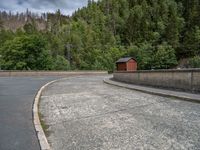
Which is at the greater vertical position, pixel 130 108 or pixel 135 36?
pixel 135 36

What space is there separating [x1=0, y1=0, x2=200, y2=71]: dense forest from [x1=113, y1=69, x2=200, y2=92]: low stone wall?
145 feet

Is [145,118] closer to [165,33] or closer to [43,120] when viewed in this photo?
[43,120]

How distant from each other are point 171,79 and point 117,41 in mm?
86272

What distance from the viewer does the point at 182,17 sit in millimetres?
96688

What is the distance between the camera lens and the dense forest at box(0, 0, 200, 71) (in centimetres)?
6188

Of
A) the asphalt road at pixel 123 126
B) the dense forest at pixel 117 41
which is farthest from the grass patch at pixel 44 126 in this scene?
the dense forest at pixel 117 41

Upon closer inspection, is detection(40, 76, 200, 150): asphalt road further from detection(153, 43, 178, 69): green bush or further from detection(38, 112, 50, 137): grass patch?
detection(153, 43, 178, 69): green bush

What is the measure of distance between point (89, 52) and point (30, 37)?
30308 millimetres

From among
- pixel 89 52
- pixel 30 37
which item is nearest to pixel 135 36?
pixel 89 52

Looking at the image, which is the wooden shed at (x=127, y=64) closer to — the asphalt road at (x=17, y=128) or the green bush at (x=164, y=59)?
the green bush at (x=164, y=59)

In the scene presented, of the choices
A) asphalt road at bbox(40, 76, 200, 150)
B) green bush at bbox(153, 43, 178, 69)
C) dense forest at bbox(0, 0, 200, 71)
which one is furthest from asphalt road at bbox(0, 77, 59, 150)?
green bush at bbox(153, 43, 178, 69)

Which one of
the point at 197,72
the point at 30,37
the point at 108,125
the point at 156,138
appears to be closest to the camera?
the point at 156,138

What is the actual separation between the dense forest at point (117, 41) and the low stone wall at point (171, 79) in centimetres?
4408

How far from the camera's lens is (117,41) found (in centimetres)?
10044
